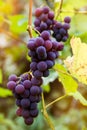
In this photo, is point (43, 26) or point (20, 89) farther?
point (43, 26)

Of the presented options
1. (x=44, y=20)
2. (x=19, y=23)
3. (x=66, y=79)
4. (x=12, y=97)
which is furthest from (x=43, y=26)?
(x=12, y=97)

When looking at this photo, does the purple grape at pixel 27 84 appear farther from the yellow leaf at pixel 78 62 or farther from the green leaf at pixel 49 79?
the green leaf at pixel 49 79

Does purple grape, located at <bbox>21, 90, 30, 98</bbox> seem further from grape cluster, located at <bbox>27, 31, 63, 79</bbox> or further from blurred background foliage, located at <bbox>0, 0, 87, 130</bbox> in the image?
blurred background foliage, located at <bbox>0, 0, 87, 130</bbox>

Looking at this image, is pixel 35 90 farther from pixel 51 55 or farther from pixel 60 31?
pixel 60 31

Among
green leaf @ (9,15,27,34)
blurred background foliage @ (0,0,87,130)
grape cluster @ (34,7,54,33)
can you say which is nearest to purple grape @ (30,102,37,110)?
grape cluster @ (34,7,54,33)

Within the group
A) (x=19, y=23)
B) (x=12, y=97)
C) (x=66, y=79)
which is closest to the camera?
(x=66, y=79)

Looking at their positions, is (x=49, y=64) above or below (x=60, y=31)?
below

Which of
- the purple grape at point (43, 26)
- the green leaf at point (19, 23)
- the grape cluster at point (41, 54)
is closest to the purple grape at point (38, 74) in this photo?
the grape cluster at point (41, 54)

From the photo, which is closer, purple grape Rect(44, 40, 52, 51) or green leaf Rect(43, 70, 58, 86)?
purple grape Rect(44, 40, 52, 51)
